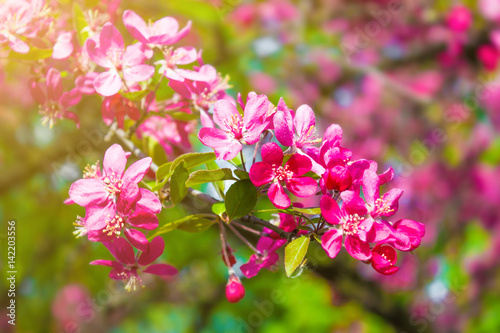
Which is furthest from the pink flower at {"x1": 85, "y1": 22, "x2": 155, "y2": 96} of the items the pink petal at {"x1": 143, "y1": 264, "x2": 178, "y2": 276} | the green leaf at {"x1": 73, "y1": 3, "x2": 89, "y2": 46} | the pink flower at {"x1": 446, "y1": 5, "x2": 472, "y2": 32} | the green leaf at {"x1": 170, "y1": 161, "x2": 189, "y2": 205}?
the pink flower at {"x1": 446, "y1": 5, "x2": 472, "y2": 32}

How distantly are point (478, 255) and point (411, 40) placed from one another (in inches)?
84.2

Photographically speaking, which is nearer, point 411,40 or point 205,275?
point 205,275

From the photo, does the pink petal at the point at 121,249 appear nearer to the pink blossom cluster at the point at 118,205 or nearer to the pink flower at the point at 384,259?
the pink blossom cluster at the point at 118,205

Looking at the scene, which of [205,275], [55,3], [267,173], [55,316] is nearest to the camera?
[267,173]

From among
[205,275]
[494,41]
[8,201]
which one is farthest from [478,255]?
[8,201]

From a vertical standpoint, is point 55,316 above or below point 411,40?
below

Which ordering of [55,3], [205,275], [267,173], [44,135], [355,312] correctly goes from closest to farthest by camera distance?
1. [267,173]
2. [55,3]
3. [44,135]
4. [205,275]
5. [355,312]

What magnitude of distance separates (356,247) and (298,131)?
7.9 inches

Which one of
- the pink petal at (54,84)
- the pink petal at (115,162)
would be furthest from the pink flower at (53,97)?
the pink petal at (115,162)

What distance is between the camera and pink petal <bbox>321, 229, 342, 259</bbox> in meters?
0.62

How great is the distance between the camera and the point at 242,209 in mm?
644

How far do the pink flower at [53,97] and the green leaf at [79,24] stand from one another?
0.27 feet

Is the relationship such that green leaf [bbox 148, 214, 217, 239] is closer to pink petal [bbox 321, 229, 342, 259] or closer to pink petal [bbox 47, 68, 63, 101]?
pink petal [bbox 321, 229, 342, 259]

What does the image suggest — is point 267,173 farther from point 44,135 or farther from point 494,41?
point 494,41
